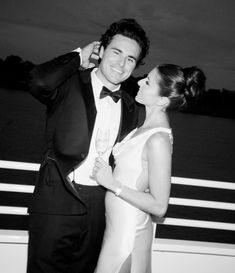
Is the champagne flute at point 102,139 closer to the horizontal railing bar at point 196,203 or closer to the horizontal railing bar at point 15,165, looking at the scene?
the horizontal railing bar at point 15,165

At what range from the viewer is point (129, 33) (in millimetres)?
2811

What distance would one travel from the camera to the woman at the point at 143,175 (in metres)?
2.37

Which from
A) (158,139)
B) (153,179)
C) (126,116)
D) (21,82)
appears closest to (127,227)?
(153,179)

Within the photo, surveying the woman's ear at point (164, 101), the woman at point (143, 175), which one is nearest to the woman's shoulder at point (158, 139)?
the woman at point (143, 175)

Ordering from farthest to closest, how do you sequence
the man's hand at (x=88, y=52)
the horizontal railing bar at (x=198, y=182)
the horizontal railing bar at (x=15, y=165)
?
1. the horizontal railing bar at (x=198, y=182)
2. the horizontal railing bar at (x=15, y=165)
3. the man's hand at (x=88, y=52)

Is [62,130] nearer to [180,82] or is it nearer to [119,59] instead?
[119,59]

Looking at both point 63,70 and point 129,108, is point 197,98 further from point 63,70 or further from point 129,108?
point 63,70

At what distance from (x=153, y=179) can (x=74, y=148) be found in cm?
62

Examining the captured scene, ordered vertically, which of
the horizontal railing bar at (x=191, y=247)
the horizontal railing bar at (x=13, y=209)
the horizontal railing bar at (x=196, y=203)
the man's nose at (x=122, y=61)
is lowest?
the horizontal railing bar at (x=191, y=247)

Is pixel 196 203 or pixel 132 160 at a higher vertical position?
pixel 132 160

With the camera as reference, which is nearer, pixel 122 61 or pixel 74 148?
pixel 74 148

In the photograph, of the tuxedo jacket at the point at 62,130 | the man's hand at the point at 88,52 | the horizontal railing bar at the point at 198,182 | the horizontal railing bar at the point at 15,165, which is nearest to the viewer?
the tuxedo jacket at the point at 62,130

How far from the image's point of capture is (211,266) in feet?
11.3

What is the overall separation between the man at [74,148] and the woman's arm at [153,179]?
26 centimetres
